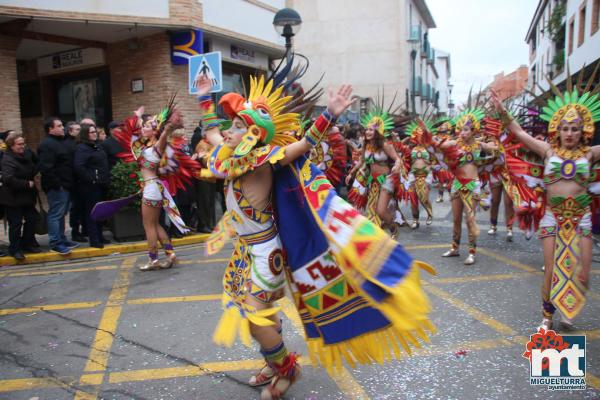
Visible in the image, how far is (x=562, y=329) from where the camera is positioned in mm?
4195

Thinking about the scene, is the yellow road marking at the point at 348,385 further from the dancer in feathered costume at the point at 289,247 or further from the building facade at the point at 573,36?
the building facade at the point at 573,36

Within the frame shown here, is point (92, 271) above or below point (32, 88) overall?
below

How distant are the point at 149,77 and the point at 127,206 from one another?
17.8 feet

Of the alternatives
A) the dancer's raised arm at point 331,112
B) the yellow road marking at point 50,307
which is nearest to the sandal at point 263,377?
the dancer's raised arm at point 331,112

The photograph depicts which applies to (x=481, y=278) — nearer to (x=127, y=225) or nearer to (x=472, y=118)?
(x=472, y=118)

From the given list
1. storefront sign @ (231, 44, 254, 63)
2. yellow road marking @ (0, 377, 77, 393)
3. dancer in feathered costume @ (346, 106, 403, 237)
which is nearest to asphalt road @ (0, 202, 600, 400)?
yellow road marking @ (0, 377, 77, 393)

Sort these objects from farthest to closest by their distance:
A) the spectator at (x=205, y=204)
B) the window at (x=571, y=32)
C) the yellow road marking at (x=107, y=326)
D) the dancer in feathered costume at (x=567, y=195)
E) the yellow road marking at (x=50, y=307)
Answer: the window at (x=571, y=32) < the spectator at (x=205, y=204) < the yellow road marking at (x=50, y=307) < the dancer in feathered costume at (x=567, y=195) < the yellow road marking at (x=107, y=326)

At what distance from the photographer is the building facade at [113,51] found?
10570 mm

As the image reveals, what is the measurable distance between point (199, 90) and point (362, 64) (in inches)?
993

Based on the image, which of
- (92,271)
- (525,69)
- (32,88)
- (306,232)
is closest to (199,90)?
(306,232)

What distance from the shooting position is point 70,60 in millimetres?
13688

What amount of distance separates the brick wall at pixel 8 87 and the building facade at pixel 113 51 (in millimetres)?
20

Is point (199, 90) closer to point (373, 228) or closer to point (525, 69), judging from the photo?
point (373, 228)

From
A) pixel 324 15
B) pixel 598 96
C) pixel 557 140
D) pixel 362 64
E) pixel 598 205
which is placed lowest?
pixel 598 205
